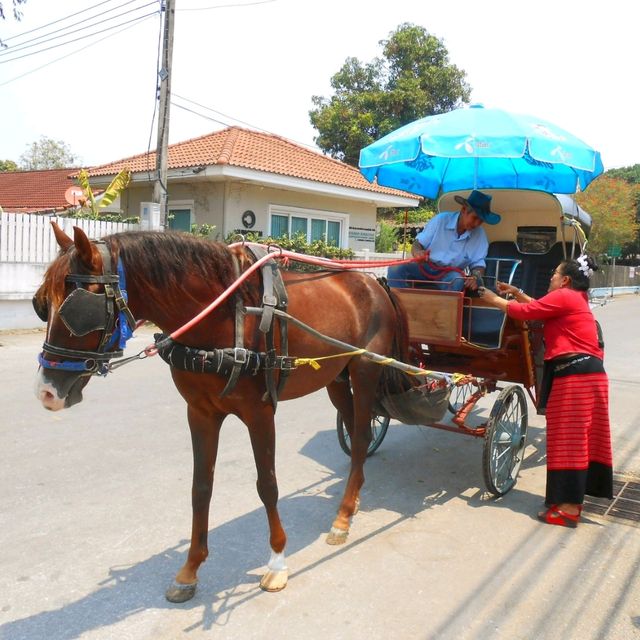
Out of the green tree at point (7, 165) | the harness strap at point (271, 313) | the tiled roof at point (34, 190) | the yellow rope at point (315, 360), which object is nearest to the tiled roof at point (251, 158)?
the tiled roof at point (34, 190)

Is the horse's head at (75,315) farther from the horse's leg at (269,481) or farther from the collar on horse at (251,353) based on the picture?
the horse's leg at (269,481)

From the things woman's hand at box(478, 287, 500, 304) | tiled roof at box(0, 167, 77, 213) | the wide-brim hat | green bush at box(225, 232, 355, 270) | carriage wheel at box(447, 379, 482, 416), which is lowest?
carriage wheel at box(447, 379, 482, 416)

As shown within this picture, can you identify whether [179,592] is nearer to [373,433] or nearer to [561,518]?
[561,518]

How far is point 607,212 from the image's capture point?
2834 centimetres

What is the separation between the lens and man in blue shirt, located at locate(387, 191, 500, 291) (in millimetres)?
4922

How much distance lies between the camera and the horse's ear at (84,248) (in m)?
2.38

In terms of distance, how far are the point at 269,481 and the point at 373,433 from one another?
235 cm

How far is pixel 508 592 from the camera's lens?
3.13 meters

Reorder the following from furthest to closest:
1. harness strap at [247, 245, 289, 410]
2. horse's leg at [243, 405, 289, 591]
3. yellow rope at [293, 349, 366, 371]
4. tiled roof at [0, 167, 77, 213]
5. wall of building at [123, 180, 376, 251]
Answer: tiled roof at [0, 167, 77, 213] → wall of building at [123, 180, 376, 251] → yellow rope at [293, 349, 366, 371] → horse's leg at [243, 405, 289, 591] → harness strap at [247, 245, 289, 410]

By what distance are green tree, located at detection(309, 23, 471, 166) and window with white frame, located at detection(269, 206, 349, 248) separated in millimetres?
9355

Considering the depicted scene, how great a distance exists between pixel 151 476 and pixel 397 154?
9.87 ft

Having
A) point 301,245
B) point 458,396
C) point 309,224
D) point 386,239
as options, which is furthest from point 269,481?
point 386,239

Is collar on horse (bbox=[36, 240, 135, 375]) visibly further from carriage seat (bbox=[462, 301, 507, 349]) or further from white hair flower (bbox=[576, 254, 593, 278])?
white hair flower (bbox=[576, 254, 593, 278])

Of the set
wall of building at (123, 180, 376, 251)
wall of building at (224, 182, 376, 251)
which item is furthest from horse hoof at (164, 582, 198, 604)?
wall of building at (224, 182, 376, 251)
